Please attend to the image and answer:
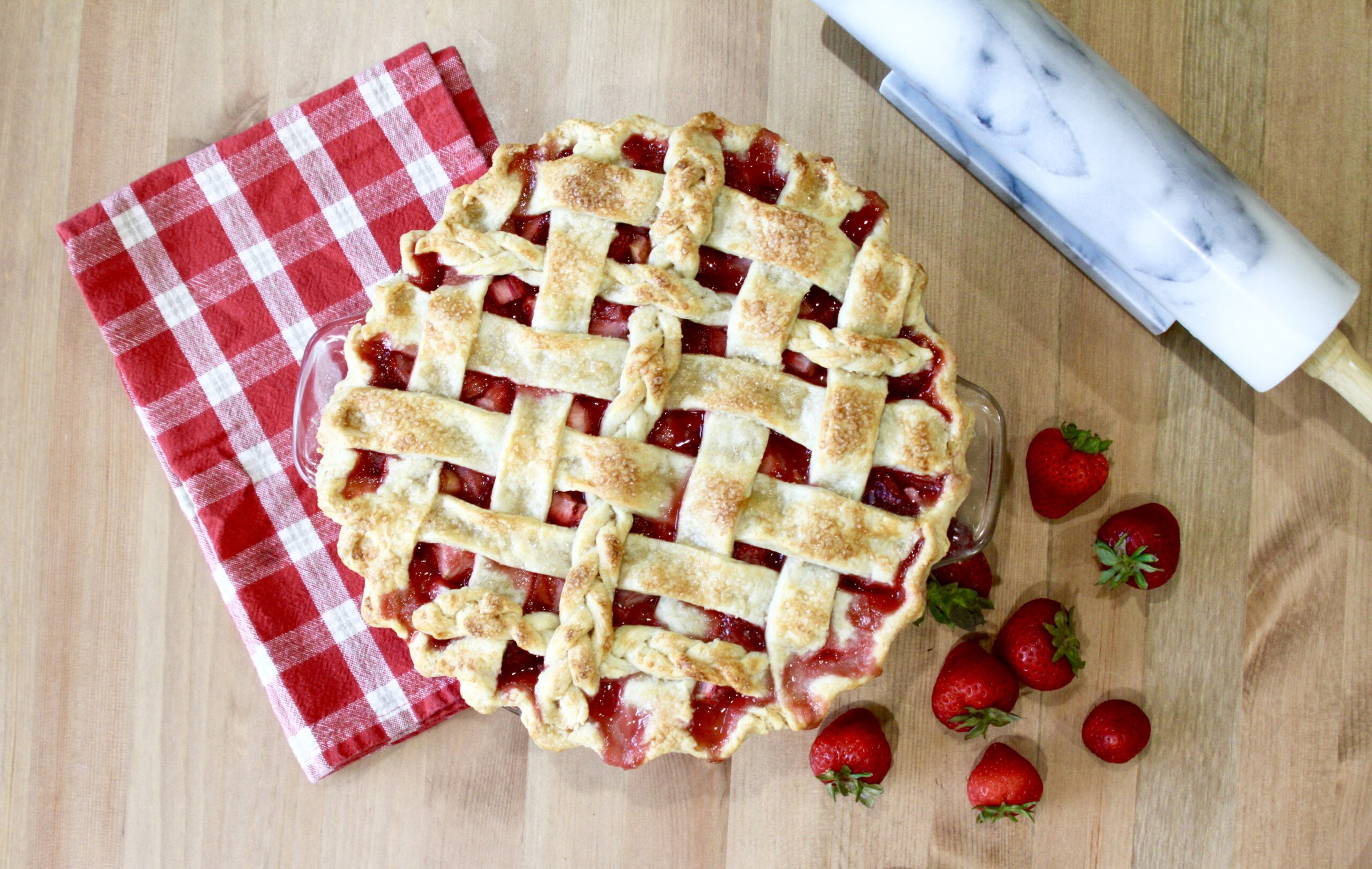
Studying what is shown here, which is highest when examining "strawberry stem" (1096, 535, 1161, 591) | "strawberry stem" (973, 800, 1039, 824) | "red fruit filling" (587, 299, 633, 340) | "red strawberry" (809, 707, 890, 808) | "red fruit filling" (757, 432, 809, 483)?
"red fruit filling" (587, 299, 633, 340)

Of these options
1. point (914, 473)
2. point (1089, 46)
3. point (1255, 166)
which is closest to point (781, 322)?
point (914, 473)

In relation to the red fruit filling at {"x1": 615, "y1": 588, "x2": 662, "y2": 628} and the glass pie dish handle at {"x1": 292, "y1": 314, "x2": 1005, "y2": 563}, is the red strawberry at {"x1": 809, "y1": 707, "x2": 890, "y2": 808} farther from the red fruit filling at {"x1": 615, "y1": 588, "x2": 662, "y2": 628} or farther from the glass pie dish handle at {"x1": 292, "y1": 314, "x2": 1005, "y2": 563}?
the red fruit filling at {"x1": 615, "y1": 588, "x2": 662, "y2": 628}

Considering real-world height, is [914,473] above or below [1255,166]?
below

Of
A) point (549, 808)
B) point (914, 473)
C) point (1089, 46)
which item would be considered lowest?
point (549, 808)

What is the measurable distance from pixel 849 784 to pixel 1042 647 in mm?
351

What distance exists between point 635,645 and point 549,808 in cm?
54

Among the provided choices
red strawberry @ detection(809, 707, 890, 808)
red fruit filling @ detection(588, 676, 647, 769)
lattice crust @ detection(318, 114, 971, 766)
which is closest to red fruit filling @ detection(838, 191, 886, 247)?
lattice crust @ detection(318, 114, 971, 766)

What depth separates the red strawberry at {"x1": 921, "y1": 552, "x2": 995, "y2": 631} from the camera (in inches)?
55.5

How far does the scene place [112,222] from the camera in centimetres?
149

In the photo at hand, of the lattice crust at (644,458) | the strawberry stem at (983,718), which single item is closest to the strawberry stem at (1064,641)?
the strawberry stem at (983,718)

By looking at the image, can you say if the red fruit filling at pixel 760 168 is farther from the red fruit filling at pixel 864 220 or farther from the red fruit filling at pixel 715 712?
the red fruit filling at pixel 715 712

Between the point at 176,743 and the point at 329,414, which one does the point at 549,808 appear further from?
the point at 329,414

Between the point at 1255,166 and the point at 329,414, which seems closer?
the point at 329,414

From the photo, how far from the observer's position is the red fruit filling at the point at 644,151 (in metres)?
1.21
